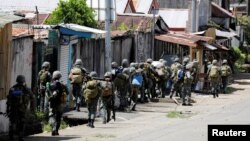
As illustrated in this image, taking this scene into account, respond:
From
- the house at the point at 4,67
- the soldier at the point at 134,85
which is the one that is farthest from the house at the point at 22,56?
the soldier at the point at 134,85

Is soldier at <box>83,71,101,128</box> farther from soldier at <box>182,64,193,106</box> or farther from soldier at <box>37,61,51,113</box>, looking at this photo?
soldier at <box>182,64,193,106</box>

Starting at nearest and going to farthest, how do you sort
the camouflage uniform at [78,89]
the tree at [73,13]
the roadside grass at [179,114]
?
the camouflage uniform at [78,89]
the roadside grass at [179,114]
the tree at [73,13]

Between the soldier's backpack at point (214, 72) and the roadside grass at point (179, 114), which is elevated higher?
the soldier's backpack at point (214, 72)

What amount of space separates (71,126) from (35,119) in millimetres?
1855

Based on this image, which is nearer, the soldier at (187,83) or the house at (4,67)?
the house at (4,67)

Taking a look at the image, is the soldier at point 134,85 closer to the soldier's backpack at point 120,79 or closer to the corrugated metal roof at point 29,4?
the soldier's backpack at point 120,79

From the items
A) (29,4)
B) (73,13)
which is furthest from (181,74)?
(29,4)

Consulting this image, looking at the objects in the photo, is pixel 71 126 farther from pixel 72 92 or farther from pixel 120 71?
pixel 120 71

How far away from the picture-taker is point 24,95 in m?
15.2

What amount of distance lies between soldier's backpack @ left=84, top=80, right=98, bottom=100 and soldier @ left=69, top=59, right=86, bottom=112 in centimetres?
279

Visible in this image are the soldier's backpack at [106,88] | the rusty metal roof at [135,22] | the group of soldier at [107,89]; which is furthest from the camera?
the rusty metal roof at [135,22]

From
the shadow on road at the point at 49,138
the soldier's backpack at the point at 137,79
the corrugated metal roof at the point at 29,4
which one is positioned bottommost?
the shadow on road at the point at 49,138

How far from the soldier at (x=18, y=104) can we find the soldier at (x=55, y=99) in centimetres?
106

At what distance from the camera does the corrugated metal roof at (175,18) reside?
44.2m
